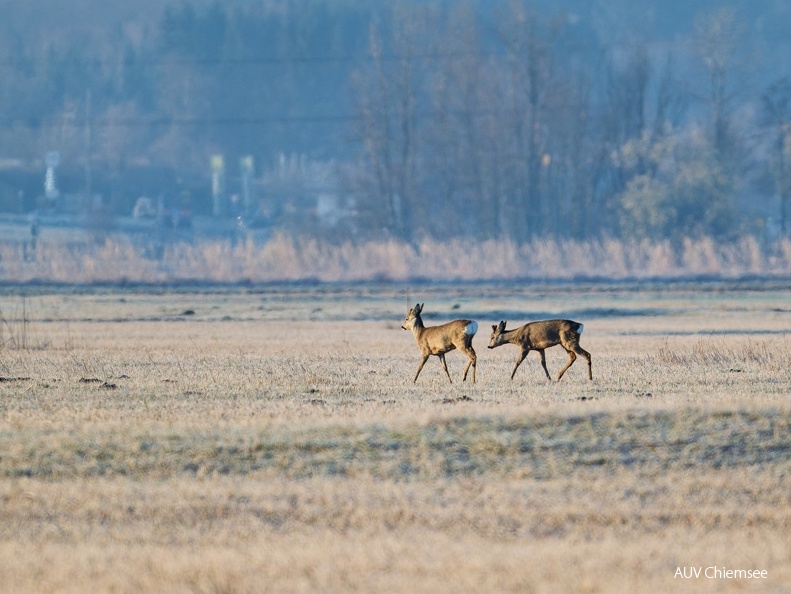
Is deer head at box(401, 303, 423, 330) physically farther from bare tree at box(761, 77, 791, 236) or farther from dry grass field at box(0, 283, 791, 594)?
bare tree at box(761, 77, 791, 236)

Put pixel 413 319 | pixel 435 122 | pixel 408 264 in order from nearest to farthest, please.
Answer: pixel 413 319 < pixel 408 264 < pixel 435 122

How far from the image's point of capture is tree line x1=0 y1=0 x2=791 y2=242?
242ft

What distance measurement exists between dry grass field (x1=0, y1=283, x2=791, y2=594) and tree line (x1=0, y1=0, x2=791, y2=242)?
4764cm

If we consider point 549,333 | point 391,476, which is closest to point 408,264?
point 549,333

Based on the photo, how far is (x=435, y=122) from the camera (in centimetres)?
7912

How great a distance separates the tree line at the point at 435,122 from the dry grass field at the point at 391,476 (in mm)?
47644

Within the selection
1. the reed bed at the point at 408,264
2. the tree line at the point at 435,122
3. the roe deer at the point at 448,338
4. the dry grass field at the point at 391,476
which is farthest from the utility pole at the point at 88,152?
the roe deer at the point at 448,338

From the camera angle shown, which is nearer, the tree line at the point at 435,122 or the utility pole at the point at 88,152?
the tree line at the point at 435,122

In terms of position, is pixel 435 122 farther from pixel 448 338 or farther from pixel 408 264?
pixel 448 338

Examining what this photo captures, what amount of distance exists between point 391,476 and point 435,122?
221 feet

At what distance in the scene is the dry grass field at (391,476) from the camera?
31.9ft

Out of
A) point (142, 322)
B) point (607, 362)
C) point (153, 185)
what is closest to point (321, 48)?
point (153, 185)

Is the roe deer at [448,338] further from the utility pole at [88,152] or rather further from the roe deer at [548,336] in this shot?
the utility pole at [88,152]

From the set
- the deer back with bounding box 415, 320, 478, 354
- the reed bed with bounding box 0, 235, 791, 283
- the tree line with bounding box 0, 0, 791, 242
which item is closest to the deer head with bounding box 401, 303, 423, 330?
the deer back with bounding box 415, 320, 478, 354
